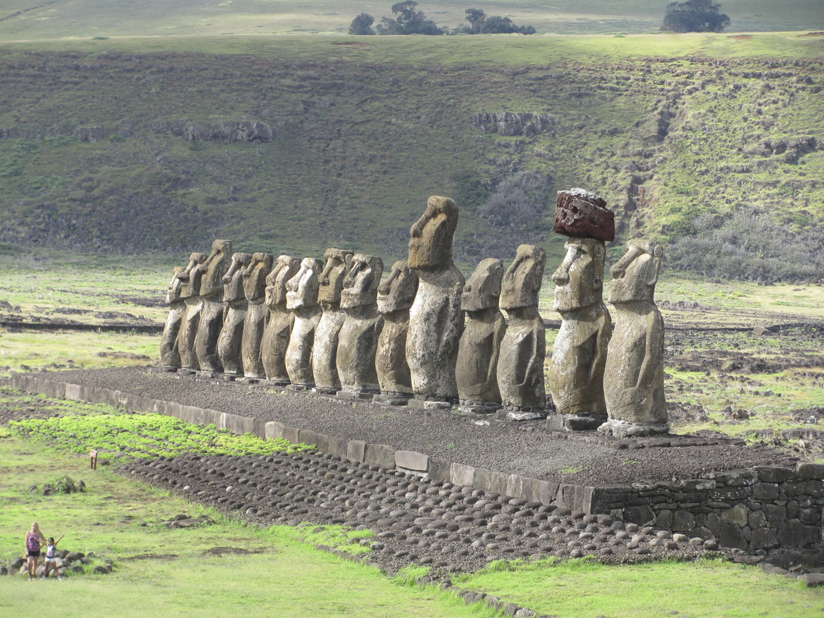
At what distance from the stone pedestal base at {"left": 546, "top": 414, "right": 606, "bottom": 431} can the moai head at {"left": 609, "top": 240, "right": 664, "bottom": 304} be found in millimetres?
1387

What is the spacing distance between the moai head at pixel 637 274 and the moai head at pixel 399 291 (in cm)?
419

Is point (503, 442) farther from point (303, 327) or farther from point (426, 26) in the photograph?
point (426, 26)

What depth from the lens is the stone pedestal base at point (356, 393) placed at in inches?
701

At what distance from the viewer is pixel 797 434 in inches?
727

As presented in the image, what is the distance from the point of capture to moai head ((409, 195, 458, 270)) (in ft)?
54.6

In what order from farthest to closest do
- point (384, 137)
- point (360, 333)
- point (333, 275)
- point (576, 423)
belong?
point (384, 137)
point (333, 275)
point (360, 333)
point (576, 423)

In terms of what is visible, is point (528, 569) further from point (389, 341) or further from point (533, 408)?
point (389, 341)

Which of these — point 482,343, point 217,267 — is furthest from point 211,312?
point 482,343

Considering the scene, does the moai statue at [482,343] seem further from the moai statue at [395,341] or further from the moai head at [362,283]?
the moai head at [362,283]

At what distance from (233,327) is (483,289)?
6.66 m

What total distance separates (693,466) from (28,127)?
6752 cm

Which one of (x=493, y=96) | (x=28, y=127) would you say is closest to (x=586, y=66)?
(x=493, y=96)

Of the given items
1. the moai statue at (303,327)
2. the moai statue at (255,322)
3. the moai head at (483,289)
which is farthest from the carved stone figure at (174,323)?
the moai head at (483,289)

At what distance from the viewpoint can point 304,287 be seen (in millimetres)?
19250
